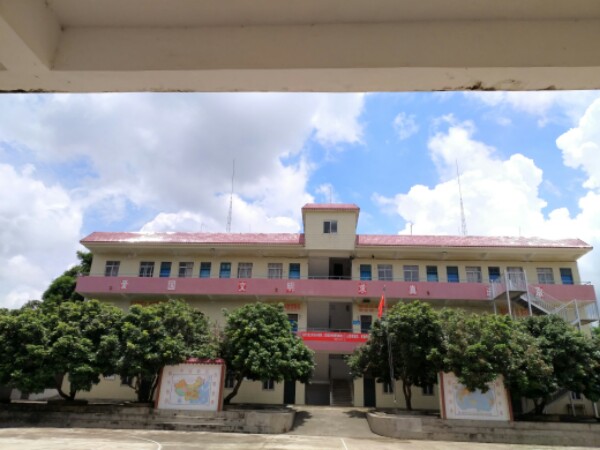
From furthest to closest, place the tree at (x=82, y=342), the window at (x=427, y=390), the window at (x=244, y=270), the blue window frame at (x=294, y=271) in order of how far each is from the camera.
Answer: the window at (x=244, y=270) < the blue window frame at (x=294, y=271) < the window at (x=427, y=390) < the tree at (x=82, y=342)

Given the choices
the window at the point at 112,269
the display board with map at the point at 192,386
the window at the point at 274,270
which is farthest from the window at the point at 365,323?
the window at the point at 112,269

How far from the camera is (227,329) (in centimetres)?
1512

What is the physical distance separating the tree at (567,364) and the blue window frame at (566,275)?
662 centimetres

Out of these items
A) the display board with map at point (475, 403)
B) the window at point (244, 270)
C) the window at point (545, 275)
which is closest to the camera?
the display board with map at point (475, 403)

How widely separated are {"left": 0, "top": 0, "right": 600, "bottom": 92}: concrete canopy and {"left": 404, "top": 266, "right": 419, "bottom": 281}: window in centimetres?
1920

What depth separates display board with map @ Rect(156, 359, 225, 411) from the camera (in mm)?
13445

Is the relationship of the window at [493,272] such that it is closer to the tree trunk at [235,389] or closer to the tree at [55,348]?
the tree trunk at [235,389]

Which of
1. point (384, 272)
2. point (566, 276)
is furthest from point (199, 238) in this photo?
point (566, 276)

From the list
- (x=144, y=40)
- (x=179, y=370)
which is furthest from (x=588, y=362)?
(x=144, y=40)

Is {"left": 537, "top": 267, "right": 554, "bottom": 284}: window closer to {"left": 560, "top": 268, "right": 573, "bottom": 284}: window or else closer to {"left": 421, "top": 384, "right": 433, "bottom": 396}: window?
{"left": 560, "top": 268, "right": 573, "bottom": 284}: window

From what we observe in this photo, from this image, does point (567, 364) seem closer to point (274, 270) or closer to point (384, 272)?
point (384, 272)

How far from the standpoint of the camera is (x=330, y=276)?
2112 cm

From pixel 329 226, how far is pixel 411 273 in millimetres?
4482

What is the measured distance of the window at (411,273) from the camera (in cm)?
2043
